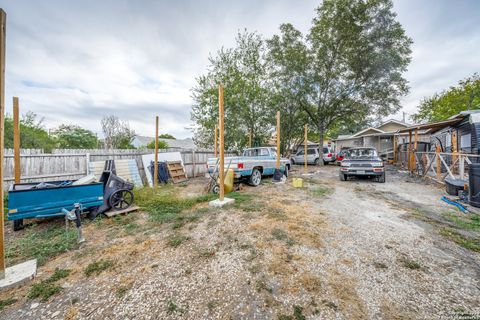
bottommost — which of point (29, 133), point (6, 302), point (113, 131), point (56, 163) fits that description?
point (6, 302)

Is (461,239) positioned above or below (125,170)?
below

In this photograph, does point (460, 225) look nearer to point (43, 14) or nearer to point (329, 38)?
point (43, 14)

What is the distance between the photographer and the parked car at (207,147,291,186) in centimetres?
686

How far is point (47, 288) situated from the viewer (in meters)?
2.07

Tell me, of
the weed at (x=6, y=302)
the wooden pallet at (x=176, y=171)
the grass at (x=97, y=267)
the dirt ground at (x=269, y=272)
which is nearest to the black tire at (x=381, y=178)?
the dirt ground at (x=269, y=272)

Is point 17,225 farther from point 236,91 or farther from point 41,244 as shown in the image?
point 236,91

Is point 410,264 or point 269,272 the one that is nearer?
point 269,272

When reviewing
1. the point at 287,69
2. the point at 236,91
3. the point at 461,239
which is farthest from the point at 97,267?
the point at 287,69

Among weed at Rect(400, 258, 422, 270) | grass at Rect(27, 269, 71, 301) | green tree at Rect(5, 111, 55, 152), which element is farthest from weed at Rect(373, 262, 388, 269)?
green tree at Rect(5, 111, 55, 152)

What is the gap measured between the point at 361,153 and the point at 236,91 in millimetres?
9002

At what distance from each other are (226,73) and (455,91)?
28953 millimetres

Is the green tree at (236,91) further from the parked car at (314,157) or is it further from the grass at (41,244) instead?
the grass at (41,244)

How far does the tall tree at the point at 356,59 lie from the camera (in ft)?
43.9

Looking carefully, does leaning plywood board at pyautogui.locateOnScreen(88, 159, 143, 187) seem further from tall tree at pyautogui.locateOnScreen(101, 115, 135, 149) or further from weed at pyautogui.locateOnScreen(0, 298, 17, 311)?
tall tree at pyautogui.locateOnScreen(101, 115, 135, 149)
